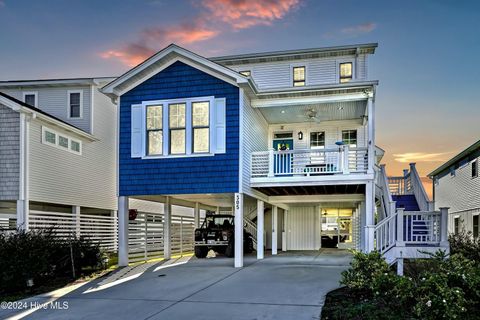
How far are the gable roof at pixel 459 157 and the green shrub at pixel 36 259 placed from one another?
16206 millimetres

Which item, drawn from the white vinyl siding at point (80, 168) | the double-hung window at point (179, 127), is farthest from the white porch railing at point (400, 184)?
the white vinyl siding at point (80, 168)

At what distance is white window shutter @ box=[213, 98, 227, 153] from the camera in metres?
14.4

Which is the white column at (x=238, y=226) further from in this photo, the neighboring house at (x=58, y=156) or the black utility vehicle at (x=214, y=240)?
the neighboring house at (x=58, y=156)

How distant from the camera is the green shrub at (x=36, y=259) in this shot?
432 inches

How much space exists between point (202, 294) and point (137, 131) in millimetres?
7243

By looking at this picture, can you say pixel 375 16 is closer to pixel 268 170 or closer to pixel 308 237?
pixel 268 170

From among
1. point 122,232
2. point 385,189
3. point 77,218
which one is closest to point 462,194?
point 385,189

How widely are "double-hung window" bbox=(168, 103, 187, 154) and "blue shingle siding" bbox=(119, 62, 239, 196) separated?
350 mm

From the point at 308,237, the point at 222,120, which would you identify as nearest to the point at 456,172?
the point at 308,237

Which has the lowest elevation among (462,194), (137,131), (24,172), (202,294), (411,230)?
(202,294)

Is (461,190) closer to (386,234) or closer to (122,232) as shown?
(386,234)

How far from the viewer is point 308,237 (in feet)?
73.0

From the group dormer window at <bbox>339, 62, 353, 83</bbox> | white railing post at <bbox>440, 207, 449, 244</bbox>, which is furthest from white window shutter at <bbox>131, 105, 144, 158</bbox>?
white railing post at <bbox>440, 207, 449, 244</bbox>

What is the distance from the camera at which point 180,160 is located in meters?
14.8
